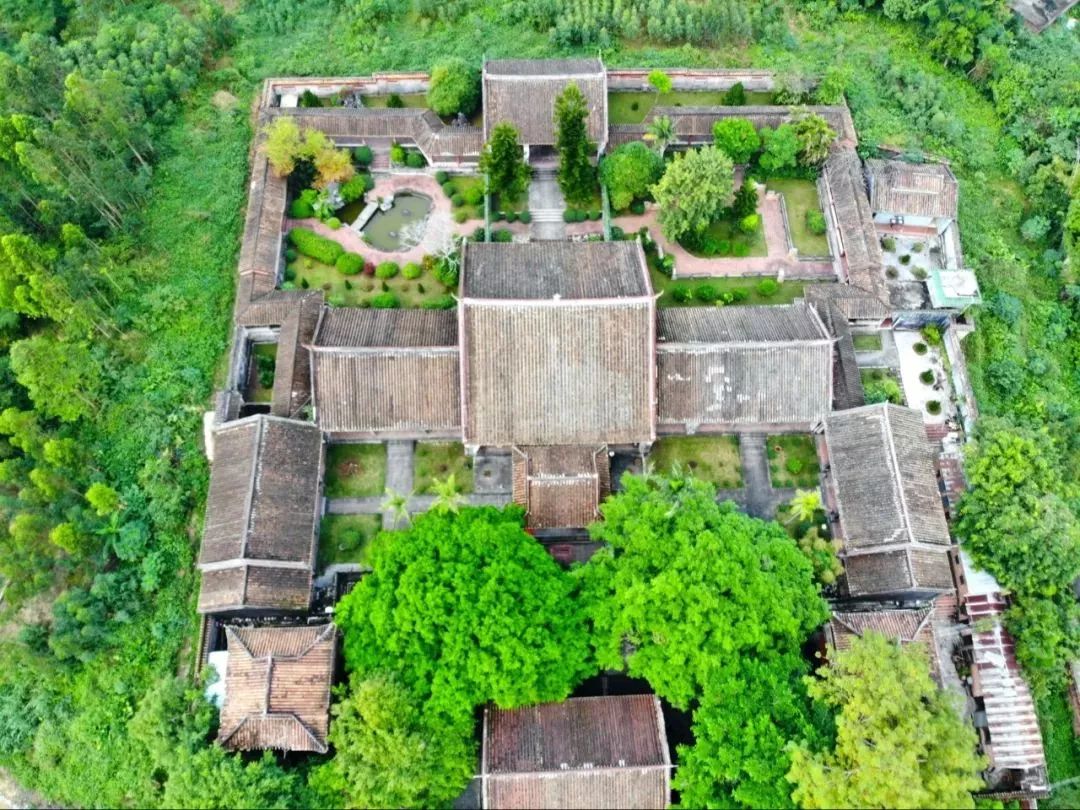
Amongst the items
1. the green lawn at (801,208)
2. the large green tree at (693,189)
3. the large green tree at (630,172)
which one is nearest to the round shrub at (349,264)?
the large green tree at (630,172)

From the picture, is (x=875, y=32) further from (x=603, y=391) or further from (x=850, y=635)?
(x=850, y=635)

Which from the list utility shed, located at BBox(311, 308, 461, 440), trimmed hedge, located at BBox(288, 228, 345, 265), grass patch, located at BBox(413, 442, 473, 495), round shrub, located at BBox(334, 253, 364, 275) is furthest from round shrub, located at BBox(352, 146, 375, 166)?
grass patch, located at BBox(413, 442, 473, 495)

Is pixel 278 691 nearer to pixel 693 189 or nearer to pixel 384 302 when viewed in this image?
pixel 384 302

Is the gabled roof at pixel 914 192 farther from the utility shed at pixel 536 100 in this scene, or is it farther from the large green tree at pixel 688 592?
the large green tree at pixel 688 592

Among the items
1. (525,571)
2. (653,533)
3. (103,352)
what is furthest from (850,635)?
(103,352)

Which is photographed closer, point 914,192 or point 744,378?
point 744,378

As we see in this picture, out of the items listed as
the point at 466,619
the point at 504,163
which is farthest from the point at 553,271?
the point at 466,619
